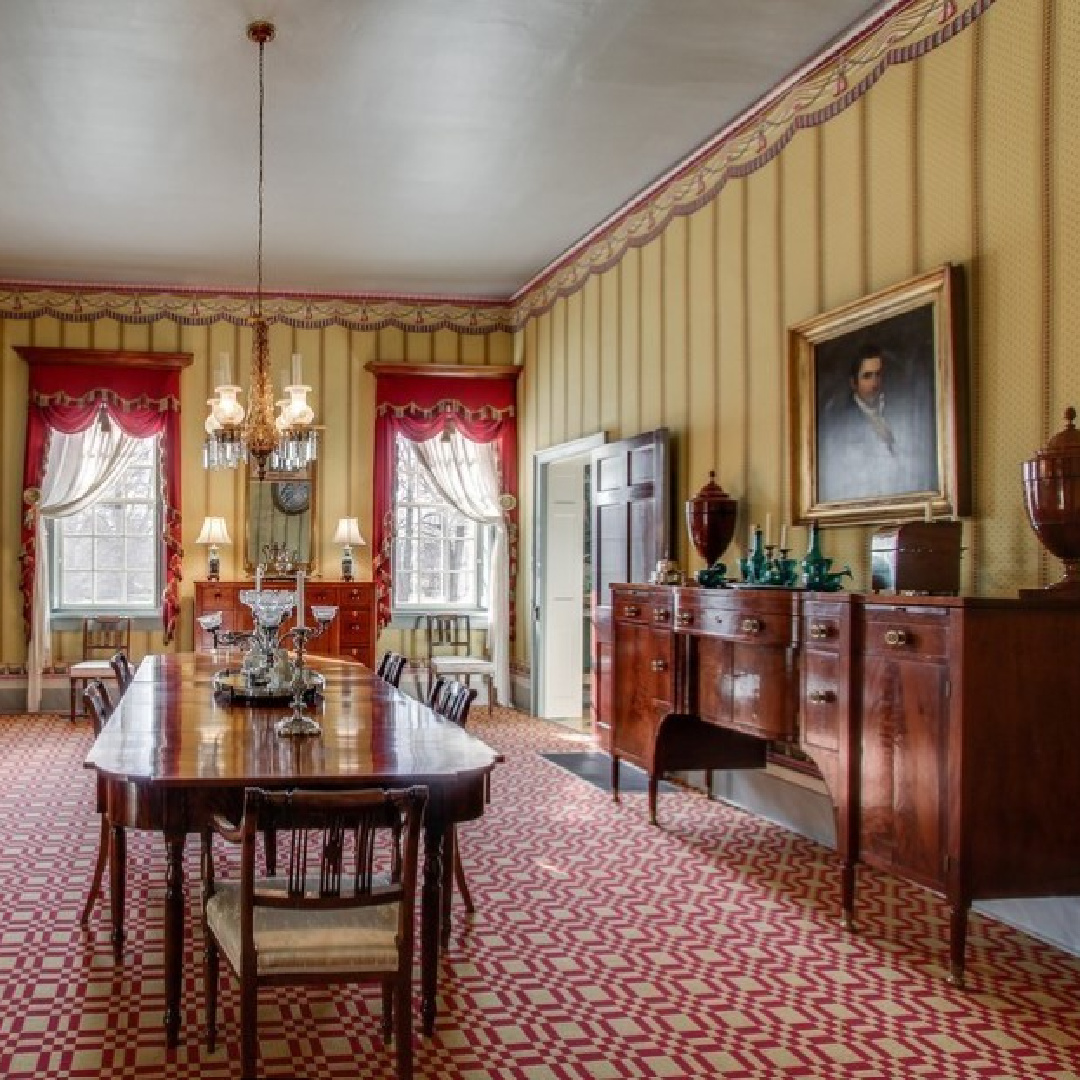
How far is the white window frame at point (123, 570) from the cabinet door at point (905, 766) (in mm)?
7592

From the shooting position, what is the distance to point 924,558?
4.13 meters

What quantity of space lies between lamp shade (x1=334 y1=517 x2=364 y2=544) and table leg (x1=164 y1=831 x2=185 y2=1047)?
7.06 m

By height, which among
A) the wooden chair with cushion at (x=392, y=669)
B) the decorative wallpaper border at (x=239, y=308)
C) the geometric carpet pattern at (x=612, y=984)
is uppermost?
the decorative wallpaper border at (x=239, y=308)

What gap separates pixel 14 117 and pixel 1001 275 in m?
5.19

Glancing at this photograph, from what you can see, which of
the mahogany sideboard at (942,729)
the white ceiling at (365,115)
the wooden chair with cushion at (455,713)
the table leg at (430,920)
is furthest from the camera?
the white ceiling at (365,115)

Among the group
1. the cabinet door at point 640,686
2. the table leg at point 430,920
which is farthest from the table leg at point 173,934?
the cabinet door at point 640,686

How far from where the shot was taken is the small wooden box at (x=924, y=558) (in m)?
4.13

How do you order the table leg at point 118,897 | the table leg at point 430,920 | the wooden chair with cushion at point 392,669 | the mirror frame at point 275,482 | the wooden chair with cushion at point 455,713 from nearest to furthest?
1. the table leg at point 430,920
2. the table leg at point 118,897
3. the wooden chair with cushion at point 455,713
4. the wooden chair with cushion at point 392,669
5. the mirror frame at point 275,482

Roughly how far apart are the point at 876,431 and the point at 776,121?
197cm

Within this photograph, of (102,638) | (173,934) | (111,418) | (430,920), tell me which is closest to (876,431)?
(430,920)

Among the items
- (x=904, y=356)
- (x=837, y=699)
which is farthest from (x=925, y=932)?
(x=904, y=356)

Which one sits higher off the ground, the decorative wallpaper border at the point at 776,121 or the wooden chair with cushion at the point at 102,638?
the decorative wallpaper border at the point at 776,121

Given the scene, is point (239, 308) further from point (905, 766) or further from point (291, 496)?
point (905, 766)

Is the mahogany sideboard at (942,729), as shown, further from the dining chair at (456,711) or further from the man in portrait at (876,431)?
the dining chair at (456,711)
